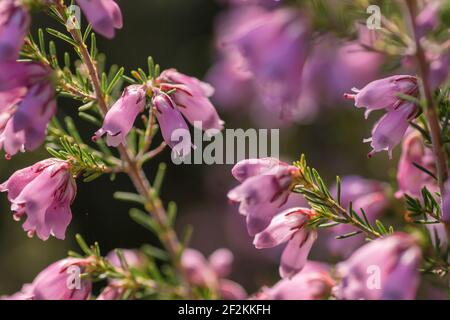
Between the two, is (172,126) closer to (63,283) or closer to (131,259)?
(63,283)

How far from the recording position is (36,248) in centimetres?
508

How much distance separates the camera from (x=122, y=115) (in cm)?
224

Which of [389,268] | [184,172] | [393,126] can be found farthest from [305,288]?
[184,172]

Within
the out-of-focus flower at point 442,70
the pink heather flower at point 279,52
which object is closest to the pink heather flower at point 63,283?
the pink heather flower at point 279,52

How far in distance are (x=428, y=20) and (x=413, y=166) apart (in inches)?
29.2

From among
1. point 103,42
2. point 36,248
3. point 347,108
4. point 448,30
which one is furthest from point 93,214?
point 448,30

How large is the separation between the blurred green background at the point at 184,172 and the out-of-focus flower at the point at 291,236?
72.8 inches

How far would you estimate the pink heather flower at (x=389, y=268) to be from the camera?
170cm

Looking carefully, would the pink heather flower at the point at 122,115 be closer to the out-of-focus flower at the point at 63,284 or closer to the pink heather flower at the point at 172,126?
the pink heather flower at the point at 172,126

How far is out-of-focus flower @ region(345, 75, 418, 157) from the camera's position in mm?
2158

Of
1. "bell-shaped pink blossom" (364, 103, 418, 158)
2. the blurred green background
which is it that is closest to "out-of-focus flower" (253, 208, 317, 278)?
"bell-shaped pink blossom" (364, 103, 418, 158)
